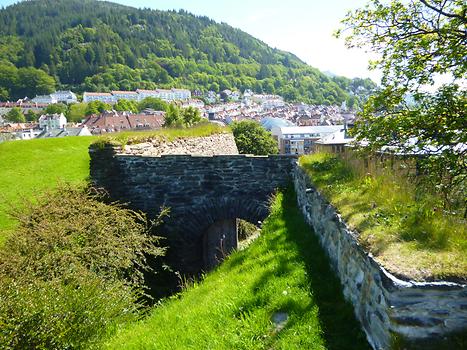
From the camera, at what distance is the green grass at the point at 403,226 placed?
10.0 feet

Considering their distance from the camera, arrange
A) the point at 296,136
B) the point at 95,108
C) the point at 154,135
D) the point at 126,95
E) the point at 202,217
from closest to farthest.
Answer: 1. the point at 202,217
2. the point at 154,135
3. the point at 296,136
4. the point at 95,108
5. the point at 126,95

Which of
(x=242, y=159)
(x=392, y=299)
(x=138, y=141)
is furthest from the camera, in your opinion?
(x=138, y=141)

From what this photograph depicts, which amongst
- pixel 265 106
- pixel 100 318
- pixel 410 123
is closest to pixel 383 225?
pixel 410 123

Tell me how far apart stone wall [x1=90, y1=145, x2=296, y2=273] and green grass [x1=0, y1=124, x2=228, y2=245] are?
3.88 ft

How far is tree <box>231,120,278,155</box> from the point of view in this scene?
123 ft

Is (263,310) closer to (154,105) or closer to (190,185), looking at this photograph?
(190,185)

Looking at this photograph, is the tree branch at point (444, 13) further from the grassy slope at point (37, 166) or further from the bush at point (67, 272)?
the grassy slope at point (37, 166)

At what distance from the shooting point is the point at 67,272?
22.2 feet

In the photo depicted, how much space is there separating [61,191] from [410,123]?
8582mm

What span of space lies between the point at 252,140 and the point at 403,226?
35034 mm

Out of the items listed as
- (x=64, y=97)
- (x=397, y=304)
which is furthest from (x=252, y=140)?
(x=64, y=97)

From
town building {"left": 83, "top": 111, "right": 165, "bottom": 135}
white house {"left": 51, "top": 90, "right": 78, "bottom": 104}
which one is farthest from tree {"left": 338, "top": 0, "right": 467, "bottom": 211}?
white house {"left": 51, "top": 90, "right": 78, "bottom": 104}

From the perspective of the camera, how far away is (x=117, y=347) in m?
4.97

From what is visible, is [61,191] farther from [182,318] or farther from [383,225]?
[383,225]
